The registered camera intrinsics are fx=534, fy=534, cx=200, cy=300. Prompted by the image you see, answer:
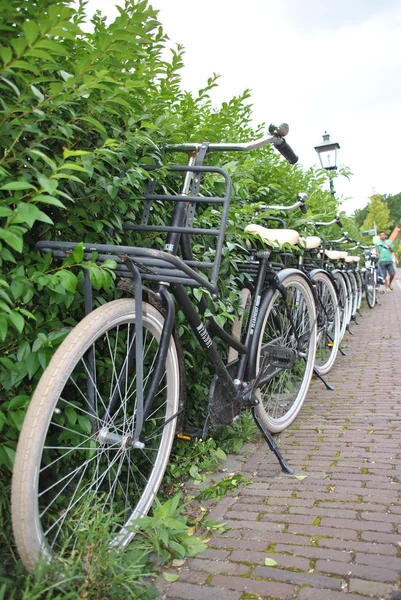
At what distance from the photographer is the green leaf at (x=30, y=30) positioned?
1.48 m

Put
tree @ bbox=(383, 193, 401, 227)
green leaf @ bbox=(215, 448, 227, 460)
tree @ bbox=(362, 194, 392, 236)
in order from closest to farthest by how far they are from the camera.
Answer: green leaf @ bbox=(215, 448, 227, 460) → tree @ bbox=(362, 194, 392, 236) → tree @ bbox=(383, 193, 401, 227)

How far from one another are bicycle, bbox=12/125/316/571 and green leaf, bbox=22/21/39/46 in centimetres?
68

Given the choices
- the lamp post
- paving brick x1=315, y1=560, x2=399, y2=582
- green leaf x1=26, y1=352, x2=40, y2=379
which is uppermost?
the lamp post

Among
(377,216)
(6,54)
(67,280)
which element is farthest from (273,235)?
(377,216)

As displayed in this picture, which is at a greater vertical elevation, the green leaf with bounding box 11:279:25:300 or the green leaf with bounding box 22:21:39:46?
the green leaf with bounding box 22:21:39:46

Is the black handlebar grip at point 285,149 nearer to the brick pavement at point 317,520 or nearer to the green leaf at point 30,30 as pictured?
the green leaf at point 30,30

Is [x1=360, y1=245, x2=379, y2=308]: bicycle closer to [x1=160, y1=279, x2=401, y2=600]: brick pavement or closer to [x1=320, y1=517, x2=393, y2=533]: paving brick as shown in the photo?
[x1=160, y1=279, x2=401, y2=600]: brick pavement

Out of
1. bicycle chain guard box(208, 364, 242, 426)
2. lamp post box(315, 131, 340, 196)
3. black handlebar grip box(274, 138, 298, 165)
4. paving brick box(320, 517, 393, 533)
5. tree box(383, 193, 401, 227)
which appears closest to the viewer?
paving brick box(320, 517, 393, 533)

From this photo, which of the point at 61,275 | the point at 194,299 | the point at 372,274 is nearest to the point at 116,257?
the point at 61,275

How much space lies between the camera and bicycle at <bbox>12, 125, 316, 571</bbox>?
1.72 m

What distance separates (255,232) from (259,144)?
0.89 meters

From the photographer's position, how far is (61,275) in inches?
72.6

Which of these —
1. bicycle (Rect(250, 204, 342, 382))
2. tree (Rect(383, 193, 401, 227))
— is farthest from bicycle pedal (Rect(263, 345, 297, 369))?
tree (Rect(383, 193, 401, 227))

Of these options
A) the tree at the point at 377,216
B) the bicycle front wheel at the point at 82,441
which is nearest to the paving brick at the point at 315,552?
the bicycle front wheel at the point at 82,441
